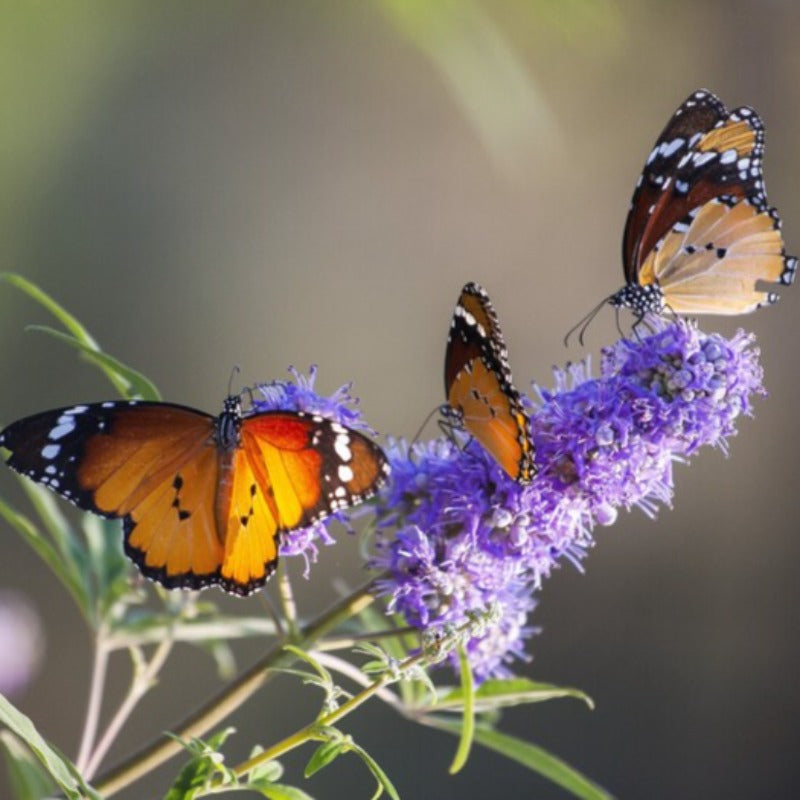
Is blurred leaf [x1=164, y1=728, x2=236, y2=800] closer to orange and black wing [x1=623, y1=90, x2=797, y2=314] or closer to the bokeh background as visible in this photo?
orange and black wing [x1=623, y1=90, x2=797, y2=314]

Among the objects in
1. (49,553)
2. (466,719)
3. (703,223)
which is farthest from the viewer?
(703,223)

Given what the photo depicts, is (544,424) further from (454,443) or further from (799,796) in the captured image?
(799,796)

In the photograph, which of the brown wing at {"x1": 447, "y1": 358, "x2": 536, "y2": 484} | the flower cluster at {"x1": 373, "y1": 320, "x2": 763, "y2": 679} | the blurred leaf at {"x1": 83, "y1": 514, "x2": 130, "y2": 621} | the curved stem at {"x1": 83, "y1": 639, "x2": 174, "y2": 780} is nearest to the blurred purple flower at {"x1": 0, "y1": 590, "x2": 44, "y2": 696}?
the blurred leaf at {"x1": 83, "y1": 514, "x2": 130, "y2": 621}

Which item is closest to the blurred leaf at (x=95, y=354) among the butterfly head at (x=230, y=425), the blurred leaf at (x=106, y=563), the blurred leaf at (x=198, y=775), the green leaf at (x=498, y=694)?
the butterfly head at (x=230, y=425)

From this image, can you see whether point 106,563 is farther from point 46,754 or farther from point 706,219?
point 706,219

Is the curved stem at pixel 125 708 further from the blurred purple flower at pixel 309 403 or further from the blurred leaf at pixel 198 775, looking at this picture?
the blurred leaf at pixel 198 775

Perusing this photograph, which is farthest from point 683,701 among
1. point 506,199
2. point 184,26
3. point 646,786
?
point 184,26

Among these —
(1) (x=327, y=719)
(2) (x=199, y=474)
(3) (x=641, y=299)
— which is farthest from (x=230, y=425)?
(3) (x=641, y=299)
